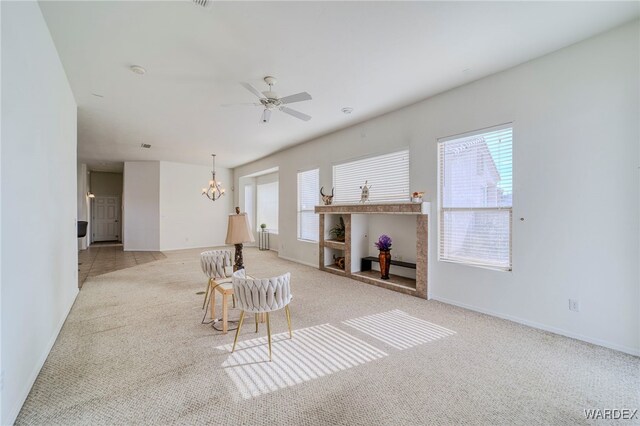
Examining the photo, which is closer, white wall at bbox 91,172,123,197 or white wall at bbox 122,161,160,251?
white wall at bbox 122,161,160,251

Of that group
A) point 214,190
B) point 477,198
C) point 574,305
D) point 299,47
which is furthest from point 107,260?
point 574,305

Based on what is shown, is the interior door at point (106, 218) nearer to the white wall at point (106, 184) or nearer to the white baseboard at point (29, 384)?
the white wall at point (106, 184)

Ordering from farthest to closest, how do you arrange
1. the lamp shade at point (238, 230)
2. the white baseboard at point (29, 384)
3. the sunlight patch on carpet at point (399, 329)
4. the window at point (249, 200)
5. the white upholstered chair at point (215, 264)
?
the window at point (249, 200)
the white upholstered chair at point (215, 264)
the lamp shade at point (238, 230)
the sunlight patch on carpet at point (399, 329)
the white baseboard at point (29, 384)

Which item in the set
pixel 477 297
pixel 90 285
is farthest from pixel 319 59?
pixel 90 285

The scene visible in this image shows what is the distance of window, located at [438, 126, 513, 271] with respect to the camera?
3604 mm

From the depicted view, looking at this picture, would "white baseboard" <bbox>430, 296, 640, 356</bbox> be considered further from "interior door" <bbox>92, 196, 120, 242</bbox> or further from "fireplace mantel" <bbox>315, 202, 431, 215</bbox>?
"interior door" <bbox>92, 196, 120, 242</bbox>

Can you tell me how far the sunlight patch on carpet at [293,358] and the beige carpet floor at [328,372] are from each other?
0.04ft

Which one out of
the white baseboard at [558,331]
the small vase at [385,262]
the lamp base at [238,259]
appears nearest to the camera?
the white baseboard at [558,331]

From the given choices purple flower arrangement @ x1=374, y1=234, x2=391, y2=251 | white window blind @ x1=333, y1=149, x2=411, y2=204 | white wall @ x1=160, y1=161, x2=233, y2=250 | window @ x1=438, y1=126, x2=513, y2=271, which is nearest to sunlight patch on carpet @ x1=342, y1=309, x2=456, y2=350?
window @ x1=438, y1=126, x2=513, y2=271

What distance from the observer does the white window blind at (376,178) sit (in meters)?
4.95

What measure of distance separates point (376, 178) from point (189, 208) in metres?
7.59

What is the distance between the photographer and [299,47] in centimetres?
301

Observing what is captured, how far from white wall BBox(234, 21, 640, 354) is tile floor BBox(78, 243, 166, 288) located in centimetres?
687

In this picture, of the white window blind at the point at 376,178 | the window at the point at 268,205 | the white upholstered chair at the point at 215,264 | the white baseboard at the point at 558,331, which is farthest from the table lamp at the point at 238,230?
the window at the point at 268,205
